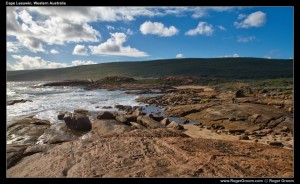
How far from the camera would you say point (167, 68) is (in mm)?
158500

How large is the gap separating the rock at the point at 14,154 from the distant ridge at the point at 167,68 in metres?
126

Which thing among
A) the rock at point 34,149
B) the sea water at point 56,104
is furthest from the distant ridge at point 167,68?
the rock at point 34,149

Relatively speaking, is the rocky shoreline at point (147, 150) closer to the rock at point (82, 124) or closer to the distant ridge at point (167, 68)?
the rock at point (82, 124)

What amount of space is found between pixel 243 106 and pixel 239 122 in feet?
12.9

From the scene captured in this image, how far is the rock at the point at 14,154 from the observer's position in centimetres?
1035

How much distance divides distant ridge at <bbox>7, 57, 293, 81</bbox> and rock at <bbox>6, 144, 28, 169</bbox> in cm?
12562

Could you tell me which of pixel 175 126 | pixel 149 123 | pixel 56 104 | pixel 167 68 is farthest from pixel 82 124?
pixel 167 68

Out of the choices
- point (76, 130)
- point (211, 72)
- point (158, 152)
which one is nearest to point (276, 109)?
point (158, 152)

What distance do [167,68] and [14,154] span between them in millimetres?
149670

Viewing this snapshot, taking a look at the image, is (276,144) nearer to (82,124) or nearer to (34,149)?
(34,149)

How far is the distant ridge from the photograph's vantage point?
139 m

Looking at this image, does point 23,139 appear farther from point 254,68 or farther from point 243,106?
point 254,68

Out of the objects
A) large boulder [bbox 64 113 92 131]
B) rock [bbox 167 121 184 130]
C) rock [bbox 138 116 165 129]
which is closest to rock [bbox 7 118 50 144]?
large boulder [bbox 64 113 92 131]
